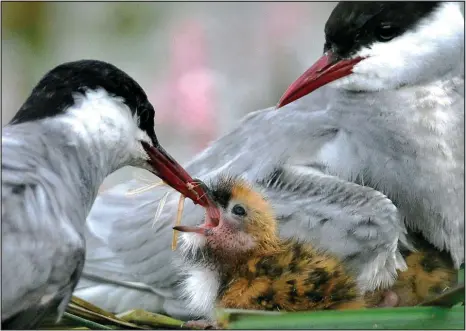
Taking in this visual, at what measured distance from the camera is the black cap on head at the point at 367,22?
5.22 ft

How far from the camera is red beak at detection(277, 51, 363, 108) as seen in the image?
1.58m

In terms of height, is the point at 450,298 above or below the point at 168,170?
below

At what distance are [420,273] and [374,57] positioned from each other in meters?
0.42

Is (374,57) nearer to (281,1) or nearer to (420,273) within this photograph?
(281,1)

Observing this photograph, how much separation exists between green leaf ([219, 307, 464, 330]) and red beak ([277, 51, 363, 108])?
43cm

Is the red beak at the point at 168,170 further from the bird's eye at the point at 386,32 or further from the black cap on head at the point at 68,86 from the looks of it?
the bird's eye at the point at 386,32

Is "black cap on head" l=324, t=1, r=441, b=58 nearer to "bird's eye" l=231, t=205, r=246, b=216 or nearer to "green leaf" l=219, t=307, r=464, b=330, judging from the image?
"bird's eye" l=231, t=205, r=246, b=216

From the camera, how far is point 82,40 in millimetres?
1737

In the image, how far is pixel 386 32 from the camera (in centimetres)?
161

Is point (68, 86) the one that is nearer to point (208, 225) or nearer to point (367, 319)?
point (208, 225)

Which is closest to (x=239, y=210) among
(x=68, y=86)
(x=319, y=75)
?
(x=319, y=75)

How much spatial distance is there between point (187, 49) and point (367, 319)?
0.74 meters

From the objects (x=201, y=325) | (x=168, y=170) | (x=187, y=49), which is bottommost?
(x=201, y=325)

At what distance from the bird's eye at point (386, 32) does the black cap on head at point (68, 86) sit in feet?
1.63
